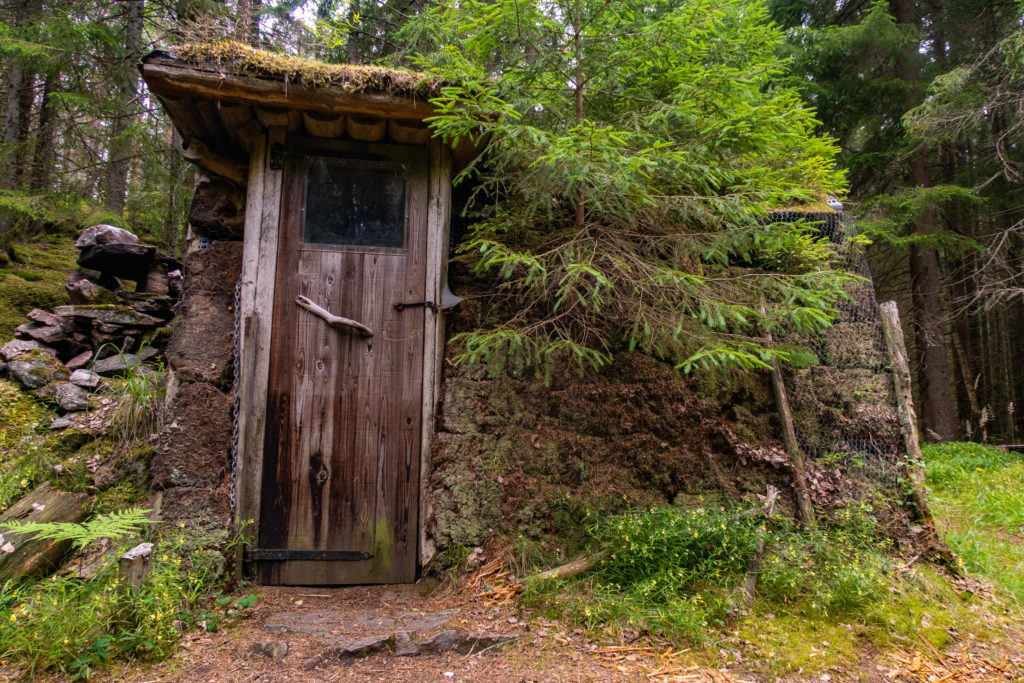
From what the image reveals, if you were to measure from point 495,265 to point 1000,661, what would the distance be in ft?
→ 12.6

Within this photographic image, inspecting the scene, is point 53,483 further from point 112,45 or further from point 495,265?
point 112,45

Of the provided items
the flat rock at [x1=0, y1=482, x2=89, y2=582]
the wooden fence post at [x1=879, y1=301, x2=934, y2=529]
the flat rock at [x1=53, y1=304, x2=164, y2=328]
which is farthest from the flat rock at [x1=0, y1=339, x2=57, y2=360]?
the wooden fence post at [x1=879, y1=301, x2=934, y2=529]

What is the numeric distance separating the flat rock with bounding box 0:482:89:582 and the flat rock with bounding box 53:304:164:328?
101 inches

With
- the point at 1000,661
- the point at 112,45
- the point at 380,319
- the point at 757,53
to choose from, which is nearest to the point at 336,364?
the point at 380,319

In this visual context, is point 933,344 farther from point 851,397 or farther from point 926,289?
point 851,397

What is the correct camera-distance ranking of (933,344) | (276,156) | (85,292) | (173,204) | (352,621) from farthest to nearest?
(933,344) < (173,204) < (85,292) < (276,156) < (352,621)

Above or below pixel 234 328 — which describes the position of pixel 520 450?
below

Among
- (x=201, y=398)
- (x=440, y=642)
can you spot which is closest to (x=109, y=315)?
(x=201, y=398)

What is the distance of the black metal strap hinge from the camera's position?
11.5 feet

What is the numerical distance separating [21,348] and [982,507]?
9648 mm

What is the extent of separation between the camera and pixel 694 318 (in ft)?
10.6

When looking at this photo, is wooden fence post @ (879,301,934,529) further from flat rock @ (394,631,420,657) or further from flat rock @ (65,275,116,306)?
flat rock @ (65,275,116,306)

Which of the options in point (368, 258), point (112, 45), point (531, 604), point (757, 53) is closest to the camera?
point (531, 604)

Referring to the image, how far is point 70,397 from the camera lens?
4.70 m
